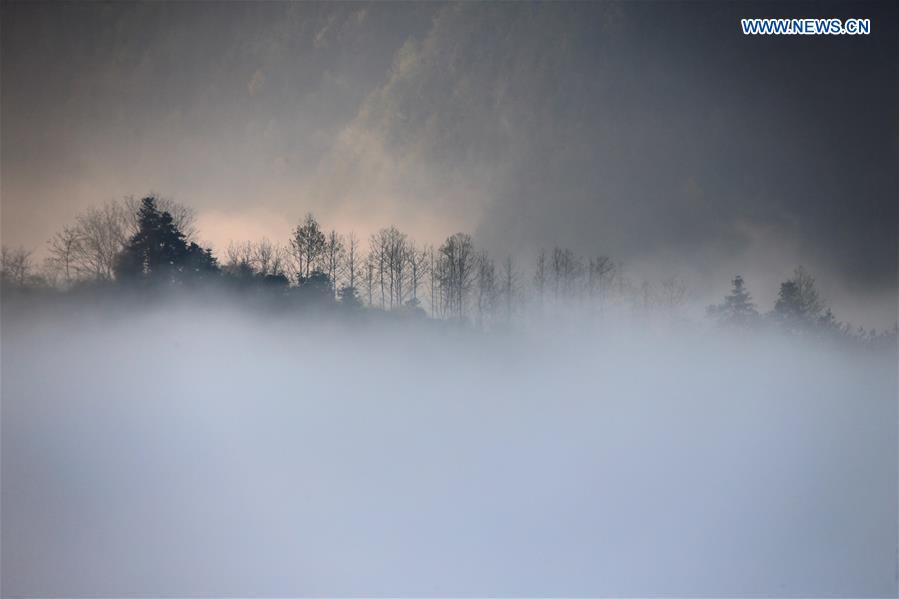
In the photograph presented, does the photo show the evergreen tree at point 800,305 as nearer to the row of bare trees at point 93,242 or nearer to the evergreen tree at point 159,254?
the evergreen tree at point 159,254

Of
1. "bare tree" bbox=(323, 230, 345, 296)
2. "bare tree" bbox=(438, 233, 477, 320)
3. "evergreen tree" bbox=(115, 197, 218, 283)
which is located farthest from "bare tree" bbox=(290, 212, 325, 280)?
"bare tree" bbox=(438, 233, 477, 320)

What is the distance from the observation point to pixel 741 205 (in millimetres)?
25234

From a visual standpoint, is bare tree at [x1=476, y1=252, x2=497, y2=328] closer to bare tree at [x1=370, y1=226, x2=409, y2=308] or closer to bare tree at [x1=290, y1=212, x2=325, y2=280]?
bare tree at [x1=370, y1=226, x2=409, y2=308]

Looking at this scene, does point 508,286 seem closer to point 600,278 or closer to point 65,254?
point 600,278

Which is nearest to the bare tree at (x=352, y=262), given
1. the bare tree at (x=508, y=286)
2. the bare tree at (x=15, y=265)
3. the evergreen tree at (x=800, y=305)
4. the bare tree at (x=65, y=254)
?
the bare tree at (x=508, y=286)

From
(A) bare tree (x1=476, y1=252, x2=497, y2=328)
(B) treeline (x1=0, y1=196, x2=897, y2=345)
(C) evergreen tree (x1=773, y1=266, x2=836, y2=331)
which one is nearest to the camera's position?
(B) treeline (x1=0, y1=196, x2=897, y2=345)

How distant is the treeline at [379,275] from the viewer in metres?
15.4

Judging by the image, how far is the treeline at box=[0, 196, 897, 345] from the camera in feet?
50.6

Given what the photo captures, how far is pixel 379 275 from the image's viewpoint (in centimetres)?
1983

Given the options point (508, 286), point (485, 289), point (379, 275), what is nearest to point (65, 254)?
point (379, 275)

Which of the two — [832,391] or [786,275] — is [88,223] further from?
[832,391]

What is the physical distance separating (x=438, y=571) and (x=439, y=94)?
16305 mm

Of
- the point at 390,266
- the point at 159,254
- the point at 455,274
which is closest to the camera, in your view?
the point at 159,254

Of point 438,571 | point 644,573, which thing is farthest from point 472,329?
point 644,573
